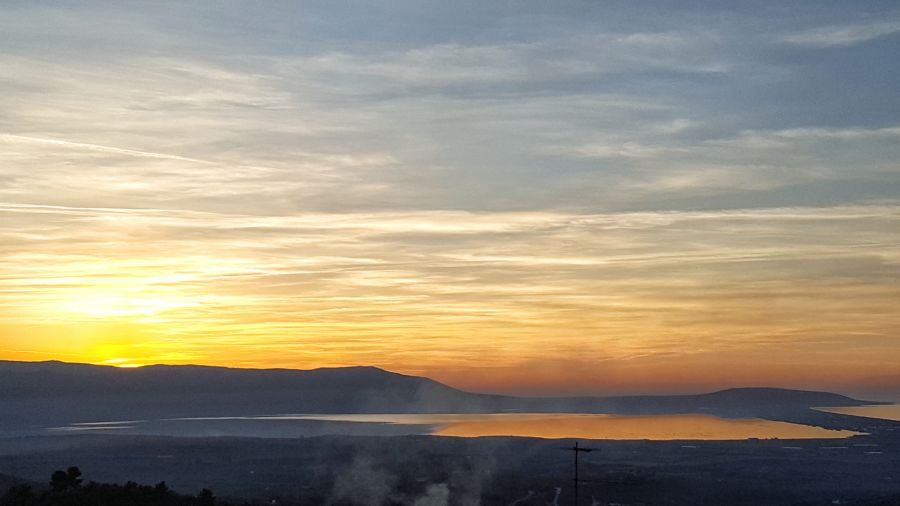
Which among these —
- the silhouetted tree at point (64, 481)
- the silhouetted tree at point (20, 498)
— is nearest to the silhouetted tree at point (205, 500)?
the silhouetted tree at point (64, 481)

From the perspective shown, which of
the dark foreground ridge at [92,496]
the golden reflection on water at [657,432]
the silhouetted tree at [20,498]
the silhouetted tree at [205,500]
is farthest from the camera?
the golden reflection on water at [657,432]

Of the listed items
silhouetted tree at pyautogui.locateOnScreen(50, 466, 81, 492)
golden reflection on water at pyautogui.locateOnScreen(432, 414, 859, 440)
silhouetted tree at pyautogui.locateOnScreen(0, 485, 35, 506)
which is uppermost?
golden reflection on water at pyautogui.locateOnScreen(432, 414, 859, 440)

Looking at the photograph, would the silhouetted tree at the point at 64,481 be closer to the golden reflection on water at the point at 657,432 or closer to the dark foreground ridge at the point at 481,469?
the dark foreground ridge at the point at 481,469

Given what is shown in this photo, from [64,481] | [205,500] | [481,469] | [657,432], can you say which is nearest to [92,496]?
[64,481]

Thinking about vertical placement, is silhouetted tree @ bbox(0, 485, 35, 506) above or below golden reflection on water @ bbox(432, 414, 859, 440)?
below

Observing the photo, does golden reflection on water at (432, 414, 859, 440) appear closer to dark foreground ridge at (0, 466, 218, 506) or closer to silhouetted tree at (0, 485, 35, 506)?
dark foreground ridge at (0, 466, 218, 506)

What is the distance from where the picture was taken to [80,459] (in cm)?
11244

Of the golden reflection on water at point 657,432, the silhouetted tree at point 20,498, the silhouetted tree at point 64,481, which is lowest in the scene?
the silhouetted tree at point 20,498

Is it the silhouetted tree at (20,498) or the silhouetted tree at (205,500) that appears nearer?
the silhouetted tree at (20,498)

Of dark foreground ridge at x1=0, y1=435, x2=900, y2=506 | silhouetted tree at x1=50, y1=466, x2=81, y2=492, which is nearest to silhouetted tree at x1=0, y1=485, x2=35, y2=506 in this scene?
silhouetted tree at x1=50, y1=466, x2=81, y2=492

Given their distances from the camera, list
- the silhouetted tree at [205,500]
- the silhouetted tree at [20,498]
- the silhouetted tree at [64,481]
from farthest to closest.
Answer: the silhouetted tree at [64,481] < the silhouetted tree at [205,500] < the silhouetted tree at [20,498]

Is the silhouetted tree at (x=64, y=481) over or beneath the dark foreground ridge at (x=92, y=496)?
over

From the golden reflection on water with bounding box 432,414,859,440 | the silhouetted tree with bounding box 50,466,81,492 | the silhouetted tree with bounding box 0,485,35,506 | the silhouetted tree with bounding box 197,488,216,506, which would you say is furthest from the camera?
the golden reflection on water with bounding box 432,414,859,440

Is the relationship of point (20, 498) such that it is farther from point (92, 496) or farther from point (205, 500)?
point (205, 500)
